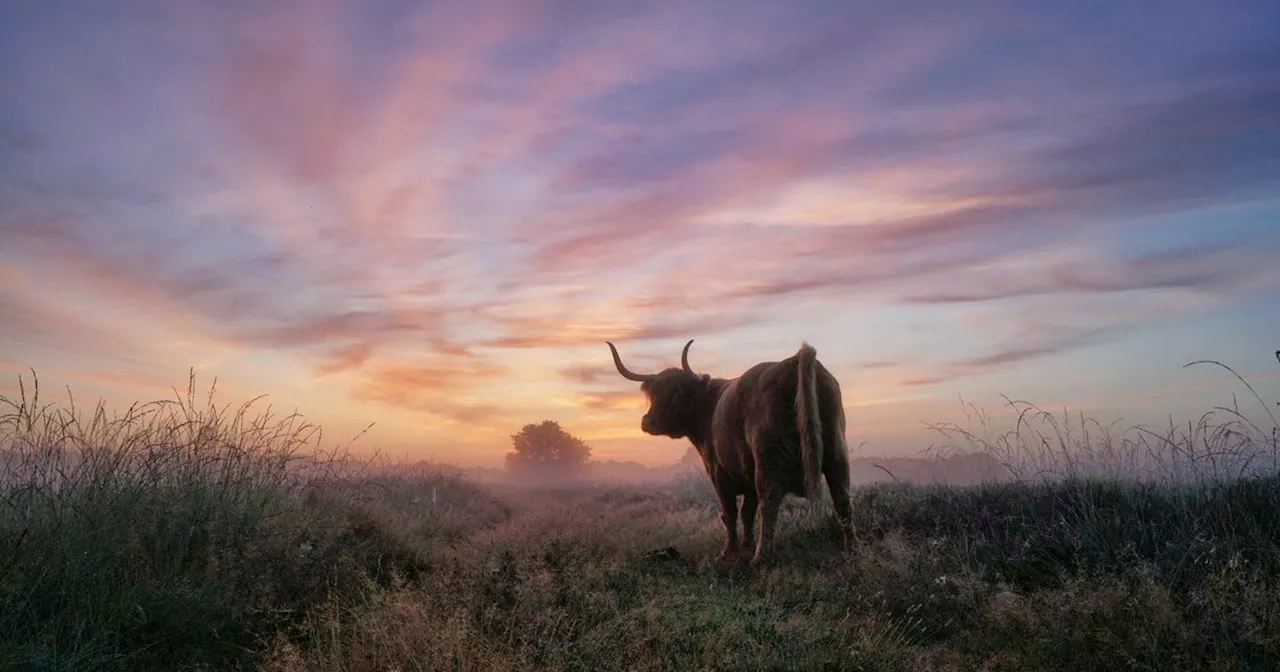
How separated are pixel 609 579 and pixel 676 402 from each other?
446 centimetres

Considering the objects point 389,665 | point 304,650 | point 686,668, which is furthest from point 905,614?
point 304,650

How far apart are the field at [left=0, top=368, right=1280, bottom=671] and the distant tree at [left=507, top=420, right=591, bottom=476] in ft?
100

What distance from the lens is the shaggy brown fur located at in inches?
324

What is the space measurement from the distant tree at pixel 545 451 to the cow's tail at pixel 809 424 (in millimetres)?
32573

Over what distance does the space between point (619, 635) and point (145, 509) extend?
449 cm

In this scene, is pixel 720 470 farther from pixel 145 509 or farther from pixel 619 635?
pixel 145 509

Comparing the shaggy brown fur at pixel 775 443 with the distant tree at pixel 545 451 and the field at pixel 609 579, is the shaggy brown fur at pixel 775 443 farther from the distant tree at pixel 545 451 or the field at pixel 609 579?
the distant tree at pixel 545 451

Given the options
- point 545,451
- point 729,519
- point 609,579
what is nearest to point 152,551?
point 609,579

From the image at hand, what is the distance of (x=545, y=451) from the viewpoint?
1599 inches

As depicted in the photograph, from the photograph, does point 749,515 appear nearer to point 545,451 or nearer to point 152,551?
point 152,551

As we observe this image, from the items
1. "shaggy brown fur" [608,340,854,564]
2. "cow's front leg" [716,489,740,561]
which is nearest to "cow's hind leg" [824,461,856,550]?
"shaggy brown fur" [608,340,854,564]

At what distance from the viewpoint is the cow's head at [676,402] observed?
11633mm

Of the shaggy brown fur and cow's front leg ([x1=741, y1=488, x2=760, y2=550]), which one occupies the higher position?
the shaggy brown fur

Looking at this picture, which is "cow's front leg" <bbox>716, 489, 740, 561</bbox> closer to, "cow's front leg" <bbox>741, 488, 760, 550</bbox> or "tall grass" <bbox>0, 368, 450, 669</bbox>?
"cow's front leg" <bbox>741, 488, 760, 550</bbox>
